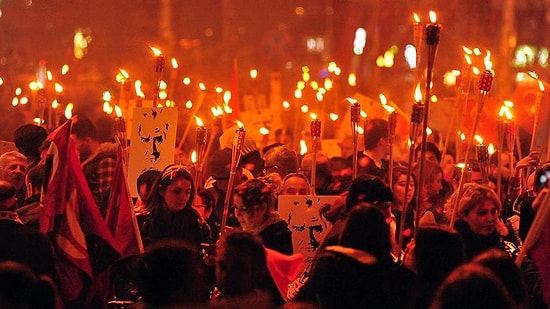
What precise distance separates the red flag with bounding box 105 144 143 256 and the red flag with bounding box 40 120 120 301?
85 mm

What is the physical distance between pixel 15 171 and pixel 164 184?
1.99m

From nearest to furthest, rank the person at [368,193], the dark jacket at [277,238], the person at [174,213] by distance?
the person at [368,193] < the dark jacket at [277,238] < the person at [174,213]

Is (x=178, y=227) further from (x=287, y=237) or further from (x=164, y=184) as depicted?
(x=287, y=237)

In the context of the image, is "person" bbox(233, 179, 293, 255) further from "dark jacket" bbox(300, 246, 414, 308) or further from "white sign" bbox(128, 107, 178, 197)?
"white sign" bbox(128, 107, 178, 197)

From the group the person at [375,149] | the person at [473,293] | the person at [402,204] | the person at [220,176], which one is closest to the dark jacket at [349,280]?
the person at [473,293]

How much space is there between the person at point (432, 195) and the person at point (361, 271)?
2.58 meters

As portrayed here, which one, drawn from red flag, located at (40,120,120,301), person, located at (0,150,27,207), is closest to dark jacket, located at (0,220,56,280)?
red flag, located at (40,120,120,301)

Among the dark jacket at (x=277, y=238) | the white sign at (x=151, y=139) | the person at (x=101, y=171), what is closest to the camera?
the dark jacket at (x=277, y=238)

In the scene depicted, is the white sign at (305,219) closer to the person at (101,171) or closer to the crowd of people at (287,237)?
the crowd of people at (287,237)

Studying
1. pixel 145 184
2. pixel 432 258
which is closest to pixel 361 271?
pixel 432 258

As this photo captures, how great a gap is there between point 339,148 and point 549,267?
8.53 m

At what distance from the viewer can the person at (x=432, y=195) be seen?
35.0ft

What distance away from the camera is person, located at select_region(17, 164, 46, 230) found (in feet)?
32.2

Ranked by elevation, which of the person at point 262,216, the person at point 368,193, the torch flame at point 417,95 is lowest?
the person at point 262,216
